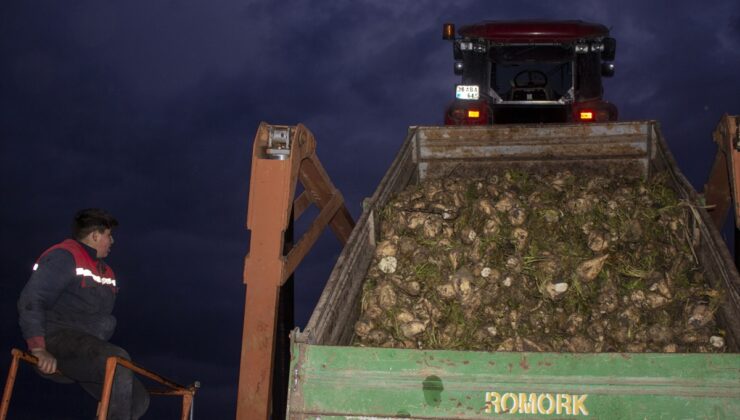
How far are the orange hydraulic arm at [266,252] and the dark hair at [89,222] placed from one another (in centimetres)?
85

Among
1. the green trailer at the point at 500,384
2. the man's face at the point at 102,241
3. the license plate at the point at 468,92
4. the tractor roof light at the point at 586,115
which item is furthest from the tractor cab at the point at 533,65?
the green trailer at the point at 500,384

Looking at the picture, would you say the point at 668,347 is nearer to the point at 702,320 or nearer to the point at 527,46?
the point at 702,320

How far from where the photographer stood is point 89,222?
4328 millimetres

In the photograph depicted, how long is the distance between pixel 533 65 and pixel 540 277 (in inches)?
166

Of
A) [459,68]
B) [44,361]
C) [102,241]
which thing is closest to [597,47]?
[459,68]

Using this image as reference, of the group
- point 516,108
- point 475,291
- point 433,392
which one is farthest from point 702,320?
point 516,108

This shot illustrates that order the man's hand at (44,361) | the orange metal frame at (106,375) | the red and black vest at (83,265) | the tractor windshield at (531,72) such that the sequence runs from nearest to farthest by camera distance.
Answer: the orange metal frame at (106,375)
the man's hand at (44,361)
the red and black vest at (83,265)
the tractor windshield at (531,72)

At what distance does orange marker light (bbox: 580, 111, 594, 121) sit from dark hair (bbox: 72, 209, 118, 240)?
15.8ft

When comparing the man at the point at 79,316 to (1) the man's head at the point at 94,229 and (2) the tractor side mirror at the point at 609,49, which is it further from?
(2) the tractor side mirror at the point at 609,49

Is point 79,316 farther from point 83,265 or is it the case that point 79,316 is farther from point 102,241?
point 102,241

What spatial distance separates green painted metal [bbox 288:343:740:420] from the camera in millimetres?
2979

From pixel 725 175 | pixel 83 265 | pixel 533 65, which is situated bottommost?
pixel 83 265

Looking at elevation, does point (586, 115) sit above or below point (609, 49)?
below

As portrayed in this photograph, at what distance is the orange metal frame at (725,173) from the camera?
454 centimetres
